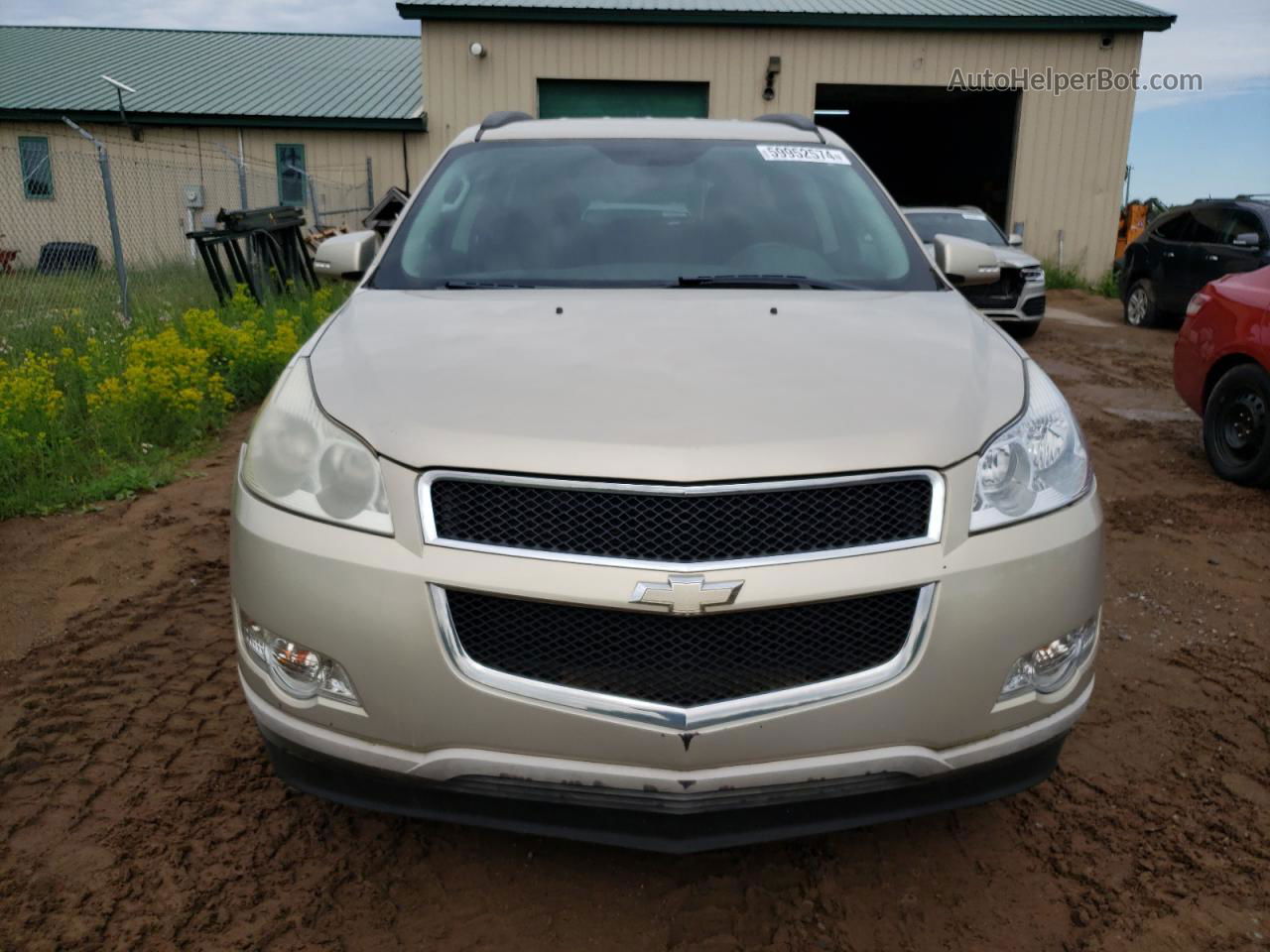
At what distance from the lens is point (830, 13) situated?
1686 cm

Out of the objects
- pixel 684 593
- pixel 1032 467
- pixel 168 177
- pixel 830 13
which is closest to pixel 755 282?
pixel 1032 467

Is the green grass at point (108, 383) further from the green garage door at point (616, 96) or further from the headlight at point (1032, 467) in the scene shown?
the green garage door at point (616, 96)

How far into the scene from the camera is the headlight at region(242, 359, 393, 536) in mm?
2059

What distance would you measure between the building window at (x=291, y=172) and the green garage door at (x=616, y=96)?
6721mm

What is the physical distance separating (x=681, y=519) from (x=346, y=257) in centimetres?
201

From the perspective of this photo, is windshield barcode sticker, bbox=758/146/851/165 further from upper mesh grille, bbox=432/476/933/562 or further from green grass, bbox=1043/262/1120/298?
green grass, bbox=1043/262/1120/298

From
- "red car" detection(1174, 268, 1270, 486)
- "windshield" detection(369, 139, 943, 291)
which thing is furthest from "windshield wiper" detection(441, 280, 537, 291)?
"red car" detection(1174, 268, 1270, 486)

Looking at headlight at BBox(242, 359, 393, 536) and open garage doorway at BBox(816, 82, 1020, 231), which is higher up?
open garage doorway at BBox(816, 82, 1020, 231)

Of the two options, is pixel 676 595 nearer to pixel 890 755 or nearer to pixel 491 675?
pixel 491 675

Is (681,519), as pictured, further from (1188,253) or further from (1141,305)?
(1141,305)

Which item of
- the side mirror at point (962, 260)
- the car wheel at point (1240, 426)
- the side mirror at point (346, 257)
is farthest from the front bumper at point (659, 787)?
the car wheel at point (1240, 426)

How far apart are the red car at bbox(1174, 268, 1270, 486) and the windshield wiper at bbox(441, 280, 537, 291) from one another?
4.53 m

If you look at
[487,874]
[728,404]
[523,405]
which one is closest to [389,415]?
[523,405]

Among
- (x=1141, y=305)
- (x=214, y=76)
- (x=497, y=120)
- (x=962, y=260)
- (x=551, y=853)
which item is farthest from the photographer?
(x=214, y=76)
